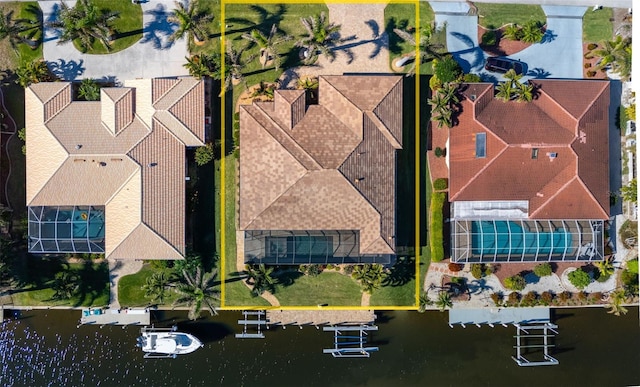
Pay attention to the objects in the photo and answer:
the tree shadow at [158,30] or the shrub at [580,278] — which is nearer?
the shrub at [580,278]

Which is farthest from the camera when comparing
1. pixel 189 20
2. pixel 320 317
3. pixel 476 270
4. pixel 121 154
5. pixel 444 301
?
pixel 320 317

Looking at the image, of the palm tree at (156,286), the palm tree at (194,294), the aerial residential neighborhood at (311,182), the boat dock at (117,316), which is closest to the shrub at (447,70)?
the aerial residential neighborhood at (311,182)

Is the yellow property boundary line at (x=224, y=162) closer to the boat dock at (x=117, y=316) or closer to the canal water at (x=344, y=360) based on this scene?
the canal water at (x=344, y=360)

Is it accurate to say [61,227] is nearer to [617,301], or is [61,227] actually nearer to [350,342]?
[350,342]

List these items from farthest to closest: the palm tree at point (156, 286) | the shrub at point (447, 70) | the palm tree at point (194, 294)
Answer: the shrub at point (447, 70)
the palm tree at point (156, 286)
the palm tree at point (194, 294)

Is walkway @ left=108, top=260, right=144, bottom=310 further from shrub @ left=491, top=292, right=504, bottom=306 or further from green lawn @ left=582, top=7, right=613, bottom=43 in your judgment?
green lawn @ left=582, top=7, right=613, bottom=43

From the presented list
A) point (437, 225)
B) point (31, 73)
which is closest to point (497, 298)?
point (437, 225)
